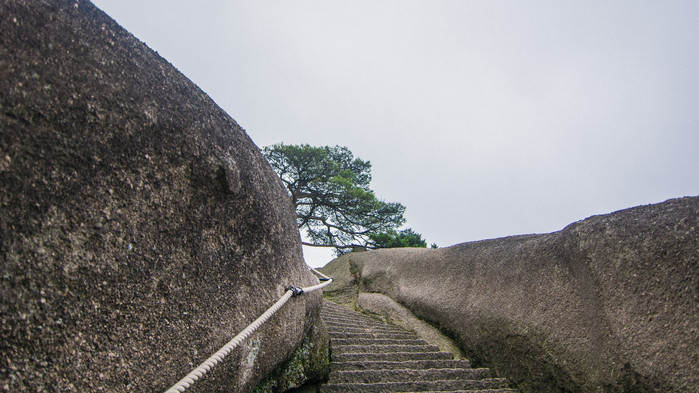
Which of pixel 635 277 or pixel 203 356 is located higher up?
pixel 635 277

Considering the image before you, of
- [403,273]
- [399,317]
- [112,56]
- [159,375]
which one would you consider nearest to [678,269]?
[159,375]

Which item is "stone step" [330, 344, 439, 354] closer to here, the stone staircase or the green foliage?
the stone staircase

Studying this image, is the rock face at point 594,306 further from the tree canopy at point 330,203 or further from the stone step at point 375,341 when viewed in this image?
the tree canopy at point 330,203

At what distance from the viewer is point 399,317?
638 cm

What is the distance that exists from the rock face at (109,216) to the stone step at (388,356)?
202 centimetres

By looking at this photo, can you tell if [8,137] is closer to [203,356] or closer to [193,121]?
[193,121]

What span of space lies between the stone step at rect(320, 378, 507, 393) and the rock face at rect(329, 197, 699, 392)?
0.22m

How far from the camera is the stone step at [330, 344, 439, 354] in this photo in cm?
441

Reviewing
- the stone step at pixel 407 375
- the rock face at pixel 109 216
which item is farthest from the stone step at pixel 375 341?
the rock face at pixel 109 216

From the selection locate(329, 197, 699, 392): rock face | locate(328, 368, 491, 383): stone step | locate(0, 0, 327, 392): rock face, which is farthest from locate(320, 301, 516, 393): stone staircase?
locate(0, 0, 327, 392): rock face

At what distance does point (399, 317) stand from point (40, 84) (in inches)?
231

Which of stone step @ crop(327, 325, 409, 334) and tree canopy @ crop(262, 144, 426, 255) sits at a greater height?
tree canopy @ crop(262, 144, 426, 255)

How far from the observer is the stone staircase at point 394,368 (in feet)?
11.9

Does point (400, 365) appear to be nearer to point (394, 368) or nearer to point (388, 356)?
point (394, 368)
